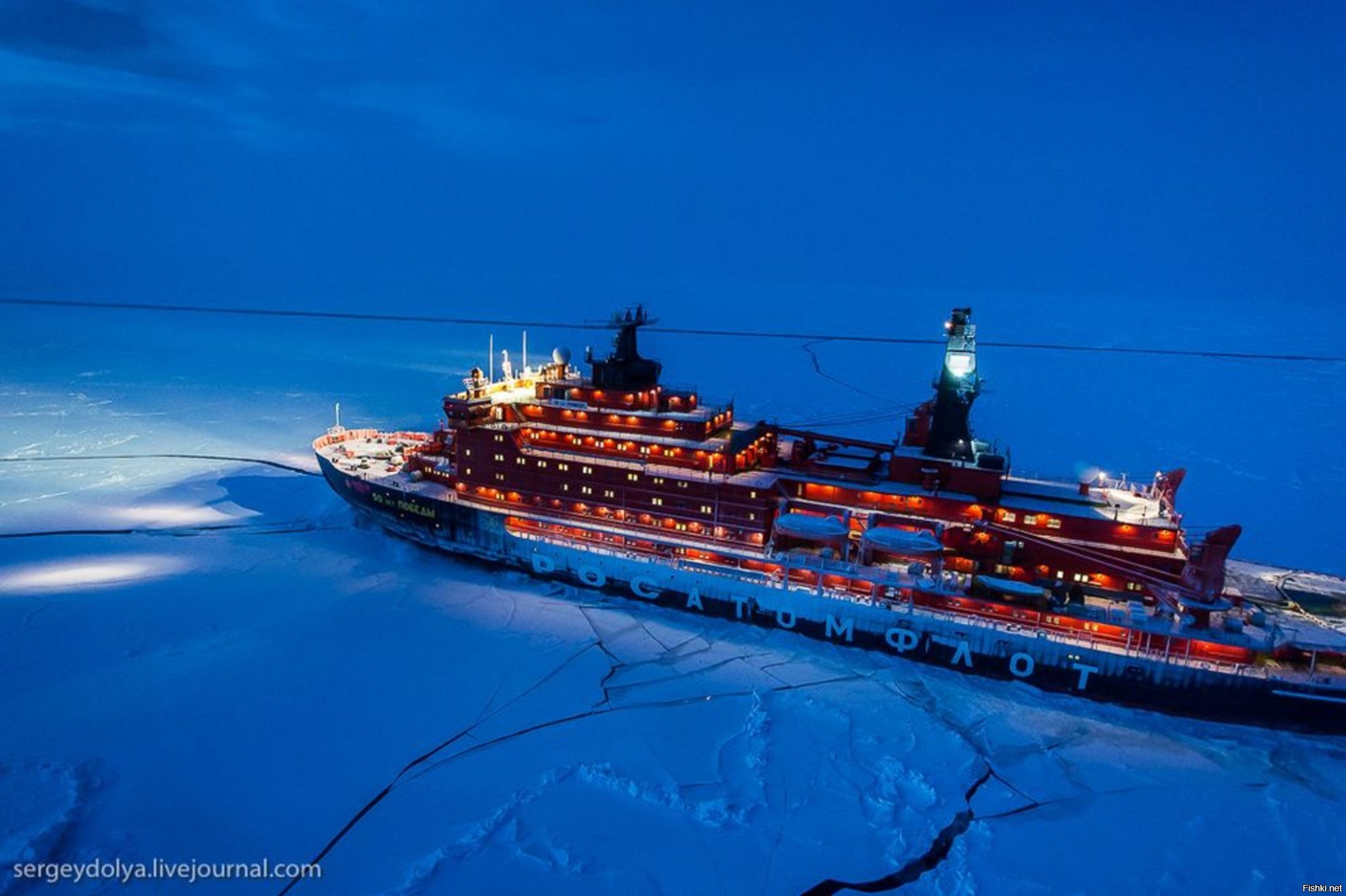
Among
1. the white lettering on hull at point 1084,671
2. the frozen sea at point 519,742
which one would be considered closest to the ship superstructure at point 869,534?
the white lettering on hull at point 1084,671

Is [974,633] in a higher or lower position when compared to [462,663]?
higher

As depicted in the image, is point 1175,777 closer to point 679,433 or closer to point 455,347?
point 679,433

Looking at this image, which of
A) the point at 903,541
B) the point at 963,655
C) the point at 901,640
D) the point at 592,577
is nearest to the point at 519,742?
the point at 592,577

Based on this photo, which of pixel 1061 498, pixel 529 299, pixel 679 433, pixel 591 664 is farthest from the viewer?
pixel 529 299

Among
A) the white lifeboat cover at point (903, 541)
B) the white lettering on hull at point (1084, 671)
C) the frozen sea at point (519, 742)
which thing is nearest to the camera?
the frozen sea at point (519, 742)

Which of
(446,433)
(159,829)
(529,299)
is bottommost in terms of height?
(159,829)

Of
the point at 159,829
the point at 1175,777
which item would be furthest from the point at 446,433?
the point at 1175,777

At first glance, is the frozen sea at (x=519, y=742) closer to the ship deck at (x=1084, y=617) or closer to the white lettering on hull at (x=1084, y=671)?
the white lettering on hull at (x=1084, y=671)

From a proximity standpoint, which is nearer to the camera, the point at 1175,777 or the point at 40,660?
the point at 1175,777
